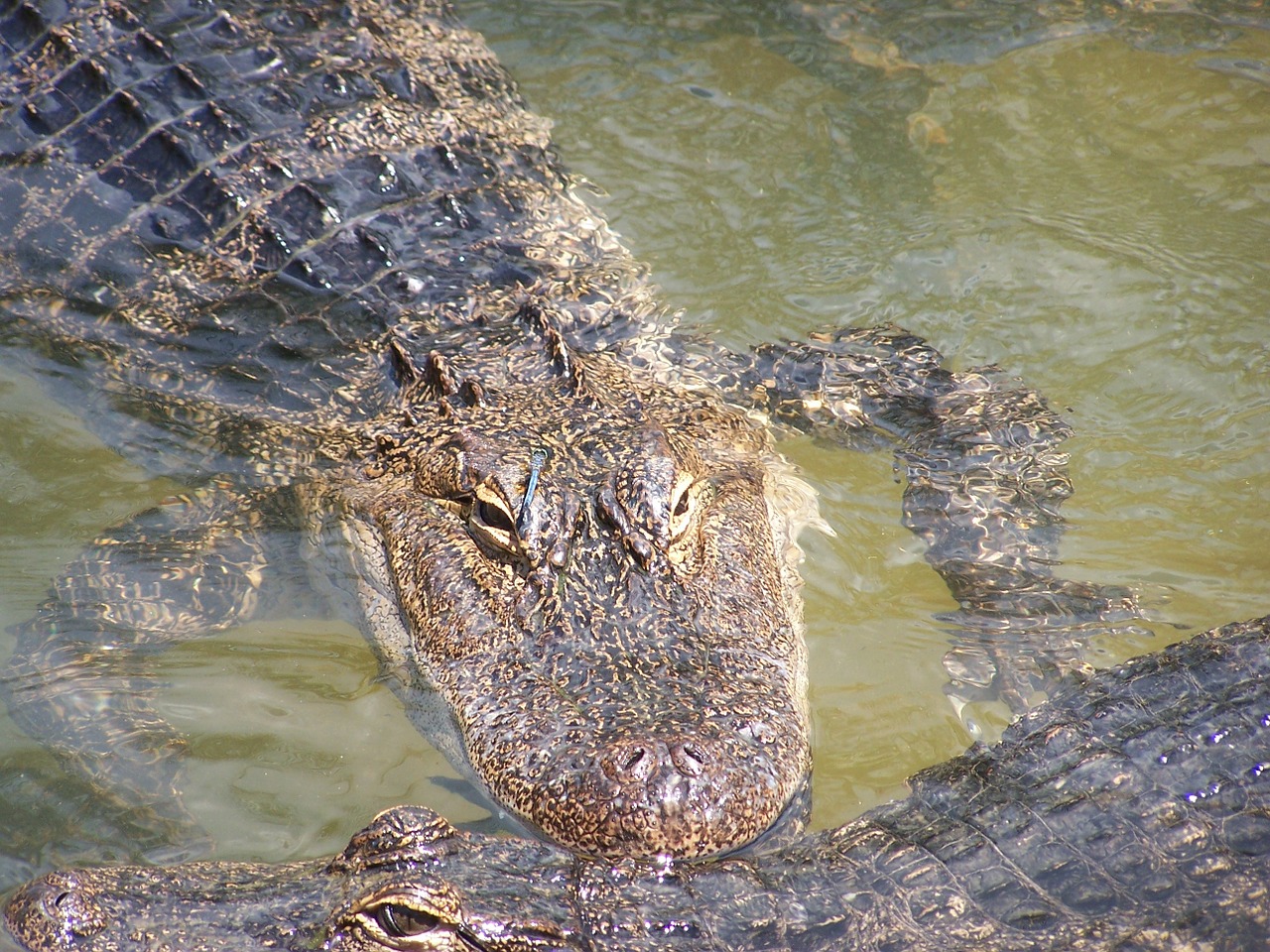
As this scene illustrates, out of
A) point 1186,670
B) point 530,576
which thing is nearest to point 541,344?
point 530,576

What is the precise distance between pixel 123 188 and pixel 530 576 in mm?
2736

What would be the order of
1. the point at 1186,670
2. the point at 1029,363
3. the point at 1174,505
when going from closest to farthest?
the point at 1186,670, the point at 1174,505, the point at 1029,363

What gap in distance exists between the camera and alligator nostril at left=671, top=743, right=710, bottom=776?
2588mm

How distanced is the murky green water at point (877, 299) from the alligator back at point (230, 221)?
1.50 feet

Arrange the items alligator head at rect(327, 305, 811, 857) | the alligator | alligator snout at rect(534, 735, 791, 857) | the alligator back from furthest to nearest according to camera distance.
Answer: the alligator back → the alligator → alligator head at rect(327, 305, 811, 857) → alligator snout at rect(534, 735, 791, 857)

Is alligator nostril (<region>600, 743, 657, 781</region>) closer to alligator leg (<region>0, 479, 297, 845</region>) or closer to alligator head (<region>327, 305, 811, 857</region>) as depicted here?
alligator head (<region>327, 305, 811, 857</region>)

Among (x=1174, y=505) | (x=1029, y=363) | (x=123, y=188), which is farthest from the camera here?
(x=1029, y=363)

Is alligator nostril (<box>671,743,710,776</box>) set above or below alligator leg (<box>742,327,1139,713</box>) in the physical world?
above

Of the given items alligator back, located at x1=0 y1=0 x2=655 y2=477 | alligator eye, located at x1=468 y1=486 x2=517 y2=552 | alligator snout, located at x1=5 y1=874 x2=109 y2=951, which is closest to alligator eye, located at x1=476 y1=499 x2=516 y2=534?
alligator eye, located at x1=468 y1=486 x2=517 y2=552

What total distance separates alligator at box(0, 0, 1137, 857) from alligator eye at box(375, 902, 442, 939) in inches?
19.1

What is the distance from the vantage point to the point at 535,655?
3.15 metres

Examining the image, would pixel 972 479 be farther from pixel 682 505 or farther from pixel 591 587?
pixel 591 587

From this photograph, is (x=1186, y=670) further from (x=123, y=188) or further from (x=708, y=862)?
(x=123, y=188)

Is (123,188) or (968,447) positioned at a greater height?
(123,188)
